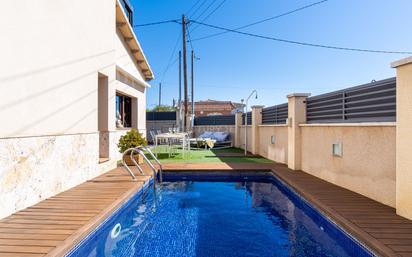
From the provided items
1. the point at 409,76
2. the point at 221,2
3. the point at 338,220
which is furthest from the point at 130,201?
the point at 221,2

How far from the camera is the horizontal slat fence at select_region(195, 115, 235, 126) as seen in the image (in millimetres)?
19438

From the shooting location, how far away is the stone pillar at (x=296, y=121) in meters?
8.15

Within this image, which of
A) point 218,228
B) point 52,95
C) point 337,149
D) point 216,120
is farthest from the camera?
point 216,120

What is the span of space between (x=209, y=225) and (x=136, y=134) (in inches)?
202

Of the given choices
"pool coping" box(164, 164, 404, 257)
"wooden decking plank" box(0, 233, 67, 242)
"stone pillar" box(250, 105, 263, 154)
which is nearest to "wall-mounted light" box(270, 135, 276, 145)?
"stone pillar" box(250, 105, 263, 154)

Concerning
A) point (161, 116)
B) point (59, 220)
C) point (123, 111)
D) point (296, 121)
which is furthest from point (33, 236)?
point (161, 116)

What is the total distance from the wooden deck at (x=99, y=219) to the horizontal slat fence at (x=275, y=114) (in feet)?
12.5

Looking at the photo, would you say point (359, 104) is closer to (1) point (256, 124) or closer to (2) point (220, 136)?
(1) point (256, 124)

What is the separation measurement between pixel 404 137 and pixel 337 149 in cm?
237

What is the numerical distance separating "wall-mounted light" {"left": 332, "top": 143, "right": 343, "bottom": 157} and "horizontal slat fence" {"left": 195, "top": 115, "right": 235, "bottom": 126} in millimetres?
12786

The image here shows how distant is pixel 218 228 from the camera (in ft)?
14.6

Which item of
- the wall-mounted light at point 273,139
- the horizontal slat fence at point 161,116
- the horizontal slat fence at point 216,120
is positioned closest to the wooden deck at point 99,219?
the wall-mounted light at point 273,139

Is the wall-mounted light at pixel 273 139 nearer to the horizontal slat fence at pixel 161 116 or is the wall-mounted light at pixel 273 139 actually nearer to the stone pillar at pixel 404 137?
the stone pillar at pixel 404 137

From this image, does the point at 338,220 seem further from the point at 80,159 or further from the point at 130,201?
the point at 80,159
